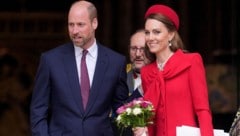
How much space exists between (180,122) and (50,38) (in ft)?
20.4

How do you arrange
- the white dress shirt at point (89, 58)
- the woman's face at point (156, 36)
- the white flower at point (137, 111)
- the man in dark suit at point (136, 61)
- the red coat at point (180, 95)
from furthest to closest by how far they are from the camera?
1. the man in dark suit at point (136, 61)
2. the white dress shirt at point (89, 58)
3. the woman's face at point (156, 36)
4. the red coat at point (180, 95)
5. the white flower at point (137, 111)

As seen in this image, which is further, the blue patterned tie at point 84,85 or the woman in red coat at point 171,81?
the blue patterned tie at point 84,85

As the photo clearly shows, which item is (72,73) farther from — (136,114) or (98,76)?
(136,114)

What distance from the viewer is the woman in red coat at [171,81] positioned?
4.98 meters

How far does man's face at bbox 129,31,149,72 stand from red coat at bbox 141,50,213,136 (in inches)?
32.0

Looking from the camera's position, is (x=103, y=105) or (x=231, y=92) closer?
(x=103, y=105)

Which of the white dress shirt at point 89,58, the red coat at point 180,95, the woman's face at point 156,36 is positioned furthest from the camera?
the white dress shirt at point 89,58

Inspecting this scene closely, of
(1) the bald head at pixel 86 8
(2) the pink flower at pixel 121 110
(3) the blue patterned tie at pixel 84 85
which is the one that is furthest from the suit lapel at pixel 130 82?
(2) the pink flower at pixel 121 110

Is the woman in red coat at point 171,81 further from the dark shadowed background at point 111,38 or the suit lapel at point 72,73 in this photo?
the dark shadowed background at point 111,38

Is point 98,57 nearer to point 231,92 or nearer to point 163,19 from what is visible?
point 163,19

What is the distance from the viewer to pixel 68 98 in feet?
16.9

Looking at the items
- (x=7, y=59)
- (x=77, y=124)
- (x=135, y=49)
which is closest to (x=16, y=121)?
(x=7, y=59)

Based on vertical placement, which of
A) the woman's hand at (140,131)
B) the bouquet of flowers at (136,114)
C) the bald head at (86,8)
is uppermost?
the bald head at (86,8)

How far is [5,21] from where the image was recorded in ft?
36.1
